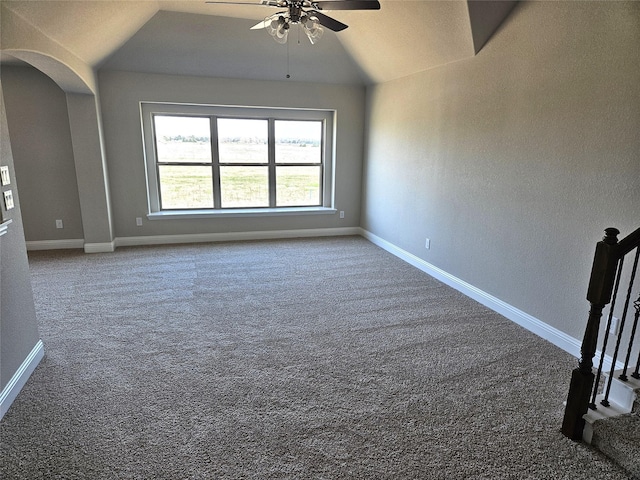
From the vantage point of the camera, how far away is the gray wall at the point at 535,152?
7.97 feet

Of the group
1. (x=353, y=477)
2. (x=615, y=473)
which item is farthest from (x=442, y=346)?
(x=353, y=477)

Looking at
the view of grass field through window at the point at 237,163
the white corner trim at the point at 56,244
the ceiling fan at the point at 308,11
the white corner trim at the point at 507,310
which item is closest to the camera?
the ceiling fan at the point at 308,11

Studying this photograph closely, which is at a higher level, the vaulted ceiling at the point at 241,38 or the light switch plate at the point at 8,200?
the vaulted ceiling at the point at 241,38

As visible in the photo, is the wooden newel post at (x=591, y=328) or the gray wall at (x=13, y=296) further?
the gray wall at (x=13, y=296)

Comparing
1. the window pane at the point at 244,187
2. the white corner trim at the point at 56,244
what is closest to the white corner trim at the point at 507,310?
the window pane at the point at 244,187

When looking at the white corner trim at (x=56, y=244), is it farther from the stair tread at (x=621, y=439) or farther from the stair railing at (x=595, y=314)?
the stair tread at (x=621, y=439)

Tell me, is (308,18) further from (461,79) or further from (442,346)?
(442,346)

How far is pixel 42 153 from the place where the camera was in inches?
201

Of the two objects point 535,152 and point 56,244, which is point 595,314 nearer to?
point 535,152

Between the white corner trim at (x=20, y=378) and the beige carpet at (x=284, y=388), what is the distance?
0.05 m

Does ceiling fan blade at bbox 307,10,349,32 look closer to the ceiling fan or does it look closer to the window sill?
the ceiling fan

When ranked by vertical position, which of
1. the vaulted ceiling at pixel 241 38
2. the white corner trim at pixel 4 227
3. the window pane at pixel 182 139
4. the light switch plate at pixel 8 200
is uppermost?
the vaulted ceiling at pixel 241 38

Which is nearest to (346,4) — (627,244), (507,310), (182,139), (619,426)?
(627,244)

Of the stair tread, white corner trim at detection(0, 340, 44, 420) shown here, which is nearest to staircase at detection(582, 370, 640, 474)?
the stair tread
